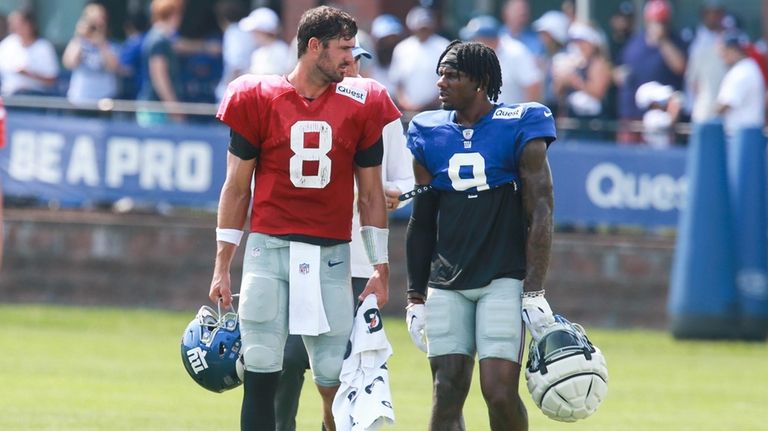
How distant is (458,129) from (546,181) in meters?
0.53

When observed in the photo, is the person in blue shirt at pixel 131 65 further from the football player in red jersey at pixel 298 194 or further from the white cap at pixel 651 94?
the football player in red jersey at pixel 298 194

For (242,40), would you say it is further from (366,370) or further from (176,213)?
(366,370)

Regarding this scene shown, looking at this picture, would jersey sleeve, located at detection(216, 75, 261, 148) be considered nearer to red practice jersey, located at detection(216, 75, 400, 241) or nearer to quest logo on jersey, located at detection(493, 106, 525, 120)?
red practice jersey, located at detection(216, 75, 400, 241)

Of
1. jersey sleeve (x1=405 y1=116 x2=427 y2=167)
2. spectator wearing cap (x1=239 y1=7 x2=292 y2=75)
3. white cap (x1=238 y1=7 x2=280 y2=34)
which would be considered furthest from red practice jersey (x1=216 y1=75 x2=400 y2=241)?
white cap (x1=238 y1=7 x2=280 y2=34)

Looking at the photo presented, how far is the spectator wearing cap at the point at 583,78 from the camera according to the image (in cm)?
1880

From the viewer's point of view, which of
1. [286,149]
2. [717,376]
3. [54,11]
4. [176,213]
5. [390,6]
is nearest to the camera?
[286,149]

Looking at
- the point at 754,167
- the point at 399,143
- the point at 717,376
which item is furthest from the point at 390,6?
the point at 399,143

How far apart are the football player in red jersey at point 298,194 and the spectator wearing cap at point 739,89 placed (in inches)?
395

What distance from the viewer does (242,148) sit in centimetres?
816

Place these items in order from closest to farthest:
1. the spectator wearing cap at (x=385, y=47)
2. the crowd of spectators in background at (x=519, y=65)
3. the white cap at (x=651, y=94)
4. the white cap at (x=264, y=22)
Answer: the crowd of spectators in background at (x=519, y=65) → the white cap at (x=264, y=22) → the white cap at (x=651, y=94) → the spectator wearing cap at (x=385, y=47)

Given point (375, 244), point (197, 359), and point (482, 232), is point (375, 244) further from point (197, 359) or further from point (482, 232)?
point (197, 359)

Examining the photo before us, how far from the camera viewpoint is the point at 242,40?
757 inches

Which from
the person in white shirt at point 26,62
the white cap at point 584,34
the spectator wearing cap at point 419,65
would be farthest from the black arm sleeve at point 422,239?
the person in white shirt at point 26,62

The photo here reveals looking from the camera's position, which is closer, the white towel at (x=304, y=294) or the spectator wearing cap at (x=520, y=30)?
the white towel at (x=304, y=294)
